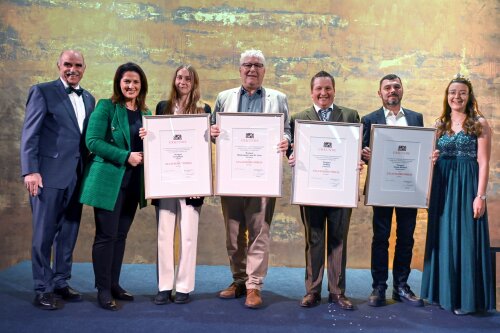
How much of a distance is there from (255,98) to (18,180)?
9.65 feet

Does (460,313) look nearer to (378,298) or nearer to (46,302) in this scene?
(378,298)

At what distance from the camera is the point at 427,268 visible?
11.1 feet

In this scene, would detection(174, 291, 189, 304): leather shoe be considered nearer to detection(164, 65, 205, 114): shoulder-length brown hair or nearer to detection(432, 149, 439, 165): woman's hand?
detection(164, 65, 205, 114): shoulder-length brown hair

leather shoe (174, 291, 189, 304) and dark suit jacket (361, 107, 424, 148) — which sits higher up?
dark suit jacket (361, 107, 424, 148)

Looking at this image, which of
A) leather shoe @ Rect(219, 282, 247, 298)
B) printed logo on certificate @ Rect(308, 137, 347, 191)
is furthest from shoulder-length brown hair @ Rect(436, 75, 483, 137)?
leather shoe @ Rect(219, 282, 247, 298)

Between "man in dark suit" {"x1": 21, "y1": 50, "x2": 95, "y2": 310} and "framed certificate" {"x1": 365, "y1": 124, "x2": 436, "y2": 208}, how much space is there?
2.04m

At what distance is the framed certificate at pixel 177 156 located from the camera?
10.2 ft

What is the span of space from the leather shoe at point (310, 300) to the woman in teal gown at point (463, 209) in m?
0.81

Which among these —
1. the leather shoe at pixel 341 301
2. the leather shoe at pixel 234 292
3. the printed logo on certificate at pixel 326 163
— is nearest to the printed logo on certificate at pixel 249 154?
the printed logo on certificate at pixel 326 163

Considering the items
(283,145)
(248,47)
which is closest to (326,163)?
(283,145)

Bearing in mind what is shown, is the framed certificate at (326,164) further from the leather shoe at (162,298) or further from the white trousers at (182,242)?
the leather shoe at (162,298)

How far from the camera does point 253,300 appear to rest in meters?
3.24

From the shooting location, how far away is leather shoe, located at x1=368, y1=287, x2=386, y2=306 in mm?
3348

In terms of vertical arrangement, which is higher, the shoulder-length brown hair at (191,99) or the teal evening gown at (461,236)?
the shoulder-length brown hair at (191,99)
